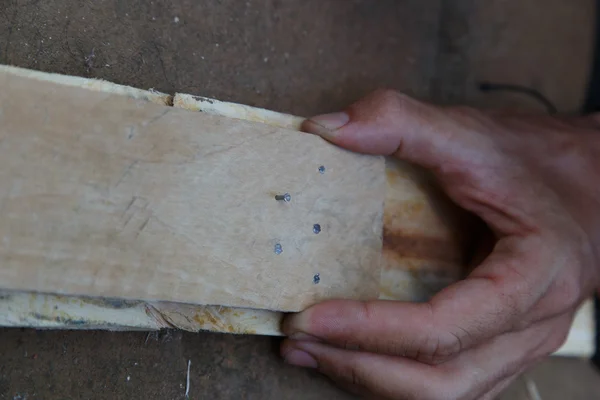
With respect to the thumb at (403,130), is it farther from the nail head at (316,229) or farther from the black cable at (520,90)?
the black cable at (520,90)

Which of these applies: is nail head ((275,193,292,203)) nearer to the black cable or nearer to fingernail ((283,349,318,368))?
fingernail ((283,349,318,368))

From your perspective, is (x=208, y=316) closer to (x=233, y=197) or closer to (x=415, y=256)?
(x=233, y=197)

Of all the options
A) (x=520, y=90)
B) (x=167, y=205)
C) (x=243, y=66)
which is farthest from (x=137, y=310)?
(x=520, y=90)

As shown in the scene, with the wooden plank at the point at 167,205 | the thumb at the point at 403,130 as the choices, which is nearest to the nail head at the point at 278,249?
the wooden plank at the point at 167,205

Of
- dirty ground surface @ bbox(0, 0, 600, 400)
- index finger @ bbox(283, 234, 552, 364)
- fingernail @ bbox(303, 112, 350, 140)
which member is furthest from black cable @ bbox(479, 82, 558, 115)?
fingernail @ bbox(303, 112, 350, 140)

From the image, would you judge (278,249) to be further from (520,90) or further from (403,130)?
(520,90)

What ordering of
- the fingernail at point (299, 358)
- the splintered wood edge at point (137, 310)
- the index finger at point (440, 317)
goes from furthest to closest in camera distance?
1. the fingernail at point (299, 358)
2. the index finger at point (440, 317)
3. the splintered wood edge at point (137, 310)
